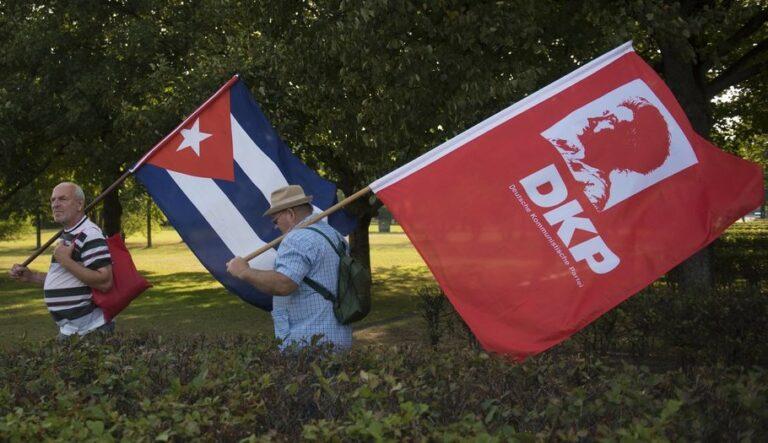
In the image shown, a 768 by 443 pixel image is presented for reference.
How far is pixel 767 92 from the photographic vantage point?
18.2 m

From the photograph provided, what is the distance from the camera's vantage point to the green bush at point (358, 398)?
10.3 ft

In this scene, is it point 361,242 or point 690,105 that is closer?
point 690,105

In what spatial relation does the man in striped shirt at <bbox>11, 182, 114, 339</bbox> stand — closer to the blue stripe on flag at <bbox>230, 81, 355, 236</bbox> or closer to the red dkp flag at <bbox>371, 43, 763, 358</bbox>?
the blue stripe on flag at <bbox>230, 81, 355, 236</bbox>

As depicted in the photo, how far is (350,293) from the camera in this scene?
494 centimetres

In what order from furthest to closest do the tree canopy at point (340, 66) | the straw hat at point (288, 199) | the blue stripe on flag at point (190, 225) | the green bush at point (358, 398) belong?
1. the tree canopy at point (340, 66)
2. the blue stripe on flag at point (190, 225)
3. the straw hat at point (288, 199)
4. the green bush at point (358, 398)

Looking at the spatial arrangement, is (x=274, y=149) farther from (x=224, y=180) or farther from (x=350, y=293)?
(x=350, y=293)

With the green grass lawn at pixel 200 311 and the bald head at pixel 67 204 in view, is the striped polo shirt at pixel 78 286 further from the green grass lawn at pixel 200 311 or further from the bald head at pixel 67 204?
the green grass lawn at pixel 200 311

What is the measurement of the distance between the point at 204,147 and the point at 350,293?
1.99 metres

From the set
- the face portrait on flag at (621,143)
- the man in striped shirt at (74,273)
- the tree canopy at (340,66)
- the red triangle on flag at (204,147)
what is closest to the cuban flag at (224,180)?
the red triangle on flag at (204,147)

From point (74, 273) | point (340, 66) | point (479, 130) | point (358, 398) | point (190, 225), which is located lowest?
point (358, 398)

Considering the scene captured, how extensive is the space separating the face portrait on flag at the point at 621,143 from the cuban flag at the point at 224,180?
2.08 meters

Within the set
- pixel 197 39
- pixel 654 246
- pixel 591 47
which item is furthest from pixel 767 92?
pixel 654 246

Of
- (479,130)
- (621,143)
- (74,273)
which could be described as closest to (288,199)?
(479,130)

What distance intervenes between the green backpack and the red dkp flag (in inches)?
20.0
